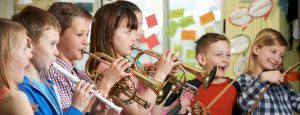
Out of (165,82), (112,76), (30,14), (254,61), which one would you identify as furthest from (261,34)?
(30,14)

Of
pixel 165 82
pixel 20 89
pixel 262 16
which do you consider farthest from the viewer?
pixel 262 16

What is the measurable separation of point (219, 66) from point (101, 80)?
40.1 inches

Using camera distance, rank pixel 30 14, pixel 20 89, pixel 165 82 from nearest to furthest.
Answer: pixel 20 89, pixel 30 14, pixel 165 82

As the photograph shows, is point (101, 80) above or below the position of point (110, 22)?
below

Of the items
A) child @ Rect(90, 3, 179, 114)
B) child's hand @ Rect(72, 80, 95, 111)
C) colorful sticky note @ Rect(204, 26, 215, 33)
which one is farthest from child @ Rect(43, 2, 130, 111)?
colorful sticky note @ Rect(204, 26, 215, 33)

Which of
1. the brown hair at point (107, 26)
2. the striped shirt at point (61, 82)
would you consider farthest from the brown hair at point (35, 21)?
the brown hair at point (107, 26)

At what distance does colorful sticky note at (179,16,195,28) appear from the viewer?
470 centimetres

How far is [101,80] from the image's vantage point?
192 cm

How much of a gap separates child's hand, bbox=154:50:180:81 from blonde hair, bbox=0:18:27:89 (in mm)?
762

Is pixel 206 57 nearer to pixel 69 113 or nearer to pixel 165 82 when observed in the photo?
pixel 165 82

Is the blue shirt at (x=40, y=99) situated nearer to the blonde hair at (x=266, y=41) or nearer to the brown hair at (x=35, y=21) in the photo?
the brown hair at (x=35, y=21)

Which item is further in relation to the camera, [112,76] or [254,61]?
[254,61]

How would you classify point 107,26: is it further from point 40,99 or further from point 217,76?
point 217,76

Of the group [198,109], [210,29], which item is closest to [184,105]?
[198,109]
